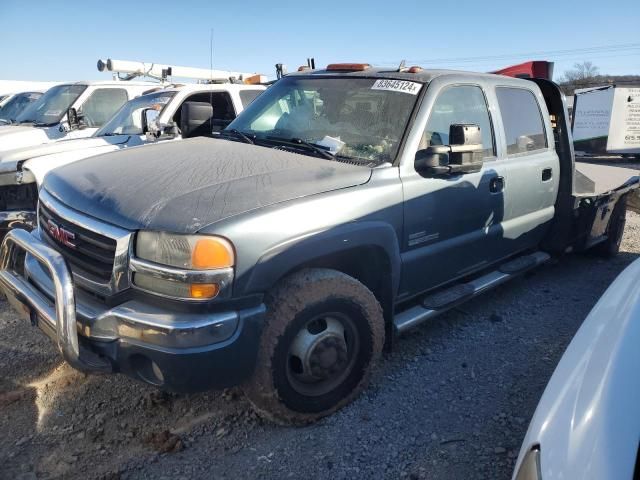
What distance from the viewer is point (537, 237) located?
468 cm

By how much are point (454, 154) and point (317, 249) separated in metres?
1.20

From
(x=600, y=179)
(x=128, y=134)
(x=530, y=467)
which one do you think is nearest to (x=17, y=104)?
(x=128, y=134)

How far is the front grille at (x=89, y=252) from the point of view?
2500mm

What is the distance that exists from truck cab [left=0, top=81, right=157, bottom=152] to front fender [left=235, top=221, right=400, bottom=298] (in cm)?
611

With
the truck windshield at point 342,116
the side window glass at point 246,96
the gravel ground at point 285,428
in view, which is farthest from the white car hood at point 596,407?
the side window glass at point 246,96

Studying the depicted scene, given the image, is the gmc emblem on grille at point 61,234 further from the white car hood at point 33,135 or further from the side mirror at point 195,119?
the white car hood at point 33,135

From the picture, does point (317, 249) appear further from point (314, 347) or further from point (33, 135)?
point (33, 135)

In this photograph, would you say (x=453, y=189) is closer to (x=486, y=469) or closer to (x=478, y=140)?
(x=478, y=140)

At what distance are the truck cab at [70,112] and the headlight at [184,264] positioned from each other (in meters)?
6.03

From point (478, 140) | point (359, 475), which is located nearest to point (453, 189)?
point (478, 140)

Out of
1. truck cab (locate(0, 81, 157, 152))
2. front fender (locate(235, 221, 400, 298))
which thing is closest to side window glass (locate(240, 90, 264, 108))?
truck cab (locate(0, 81, 157, 152))

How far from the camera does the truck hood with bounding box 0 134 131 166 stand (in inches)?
224

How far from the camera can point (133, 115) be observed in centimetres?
711

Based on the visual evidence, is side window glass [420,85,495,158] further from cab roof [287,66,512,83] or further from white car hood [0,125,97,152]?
white car hood [0,125,97,152]
